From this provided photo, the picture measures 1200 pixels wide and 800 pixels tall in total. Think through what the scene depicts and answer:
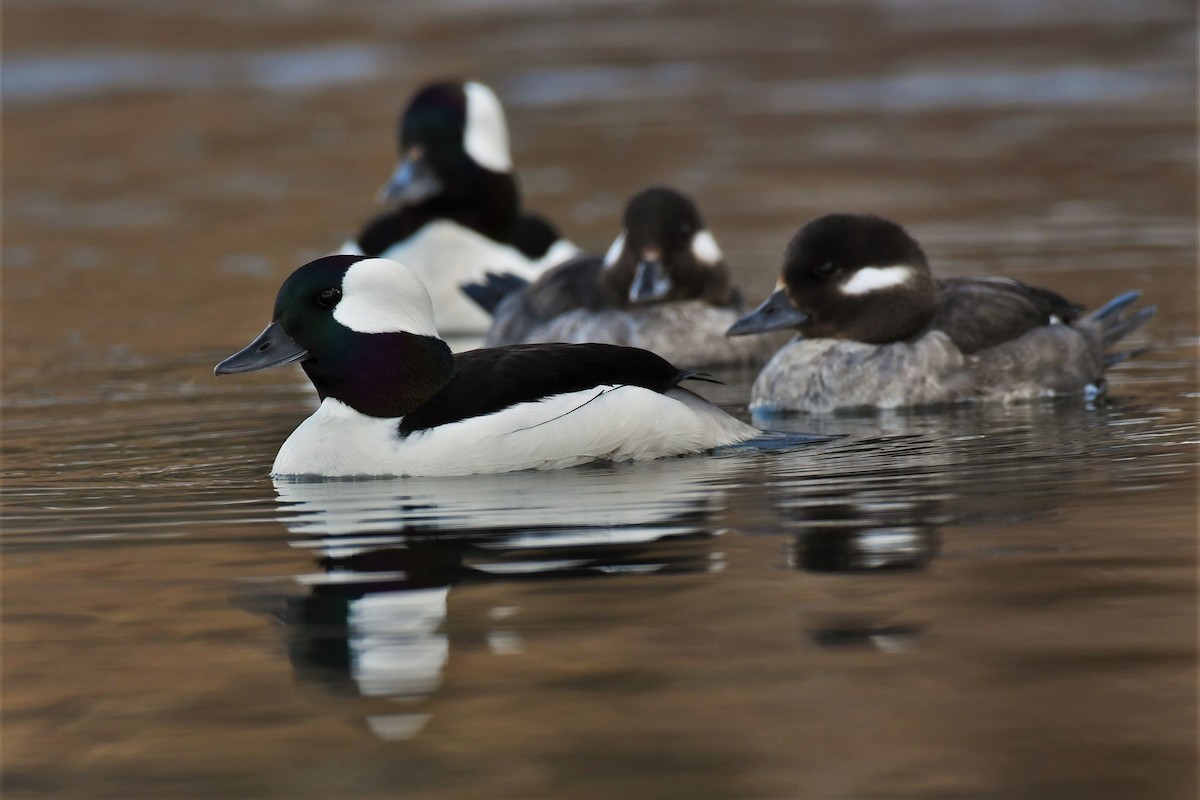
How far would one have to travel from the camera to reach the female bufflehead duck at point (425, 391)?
25.1 feet

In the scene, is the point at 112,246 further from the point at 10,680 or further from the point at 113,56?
the point at 113,56

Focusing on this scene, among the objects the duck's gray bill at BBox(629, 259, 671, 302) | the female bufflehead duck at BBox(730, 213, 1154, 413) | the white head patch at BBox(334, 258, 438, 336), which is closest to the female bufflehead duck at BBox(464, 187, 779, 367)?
the duck's gray bill at BBox(629, 259, 671, 302)

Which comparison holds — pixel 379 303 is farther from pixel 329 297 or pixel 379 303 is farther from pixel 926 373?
pixel 926 373

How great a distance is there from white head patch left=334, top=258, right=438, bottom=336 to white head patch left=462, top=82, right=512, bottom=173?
21.7ft

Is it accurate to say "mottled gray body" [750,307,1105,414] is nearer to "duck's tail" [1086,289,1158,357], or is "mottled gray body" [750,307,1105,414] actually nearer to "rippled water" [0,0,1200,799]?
"rippled water" [0,0,1200,799]

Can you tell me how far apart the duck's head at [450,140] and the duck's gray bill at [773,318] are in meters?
4.96

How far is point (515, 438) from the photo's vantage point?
7645 millimetres

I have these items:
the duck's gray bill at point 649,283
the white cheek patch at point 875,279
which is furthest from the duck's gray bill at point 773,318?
the duck's gray bill at point 649,283

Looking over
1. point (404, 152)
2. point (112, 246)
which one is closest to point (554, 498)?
point (404, 152)

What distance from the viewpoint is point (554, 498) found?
7270mm

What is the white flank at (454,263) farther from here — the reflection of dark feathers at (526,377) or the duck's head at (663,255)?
the reflection of dark feathers at (526,377)

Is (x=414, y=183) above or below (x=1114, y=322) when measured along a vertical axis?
above

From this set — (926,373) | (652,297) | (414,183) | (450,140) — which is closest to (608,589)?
(926,373)

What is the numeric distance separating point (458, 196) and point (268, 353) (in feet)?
21.6
